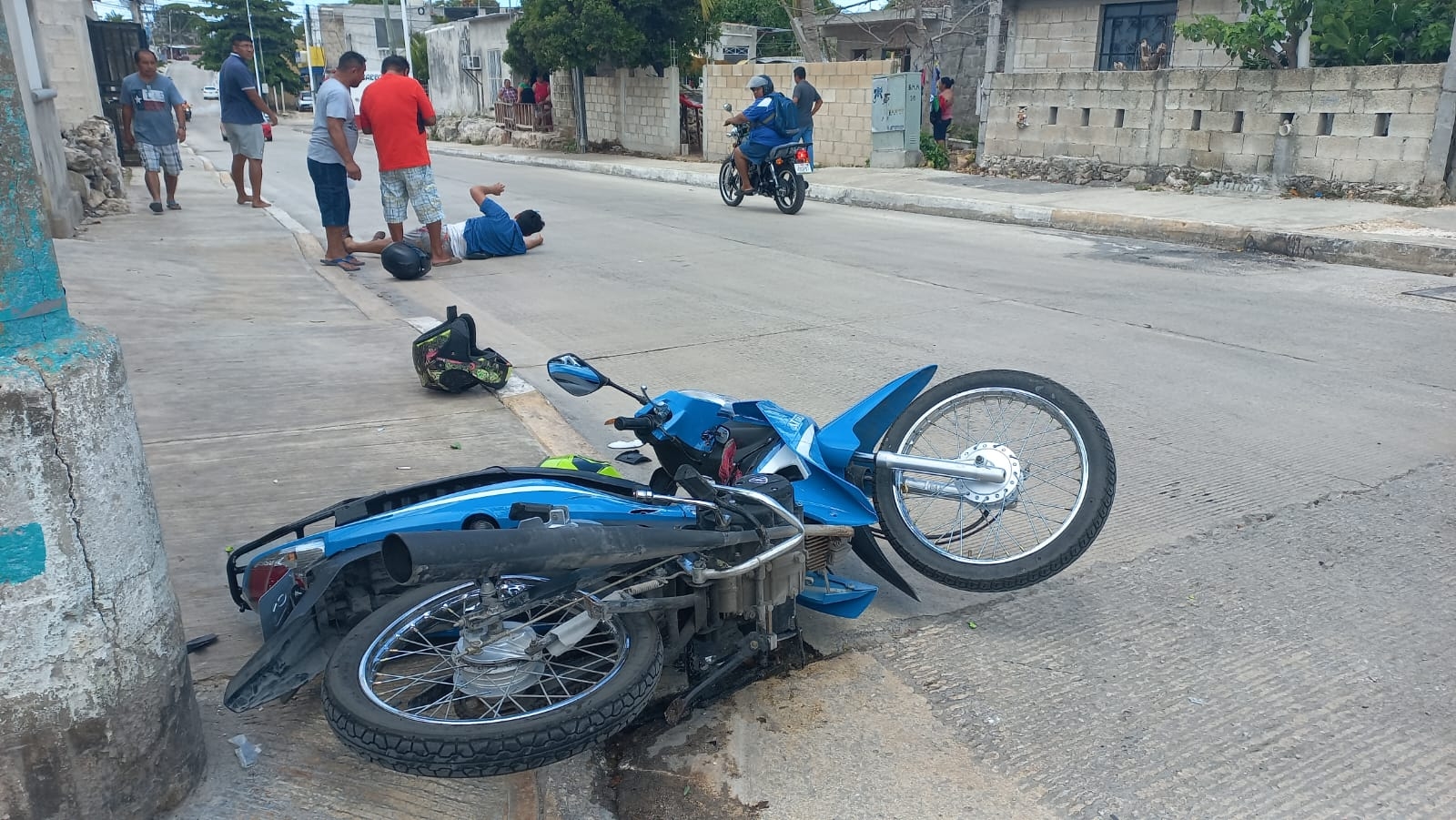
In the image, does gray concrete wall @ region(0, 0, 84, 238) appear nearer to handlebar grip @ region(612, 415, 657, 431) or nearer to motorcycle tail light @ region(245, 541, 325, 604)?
motorcycle tail light @ region(245, 541, 325, 604)

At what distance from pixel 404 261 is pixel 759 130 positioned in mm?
6754

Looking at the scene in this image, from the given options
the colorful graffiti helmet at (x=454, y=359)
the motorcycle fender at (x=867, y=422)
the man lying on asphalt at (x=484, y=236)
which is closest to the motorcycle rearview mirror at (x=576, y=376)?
the motorcycle fender at (x=867, y=422)

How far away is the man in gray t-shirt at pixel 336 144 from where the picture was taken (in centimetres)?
Result: 933

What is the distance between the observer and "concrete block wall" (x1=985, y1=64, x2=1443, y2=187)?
12.5 m

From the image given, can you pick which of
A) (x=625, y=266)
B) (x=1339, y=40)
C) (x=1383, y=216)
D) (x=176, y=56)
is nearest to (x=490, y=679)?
(x=625, y=266)

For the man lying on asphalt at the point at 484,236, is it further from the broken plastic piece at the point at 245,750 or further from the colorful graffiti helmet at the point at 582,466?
the broken plastic piece at the point at 245,750

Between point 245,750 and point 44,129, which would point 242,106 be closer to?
point 44,129

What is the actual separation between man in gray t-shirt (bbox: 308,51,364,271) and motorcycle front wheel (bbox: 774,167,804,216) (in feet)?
20.7

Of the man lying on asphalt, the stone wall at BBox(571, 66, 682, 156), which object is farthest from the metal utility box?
the man lying on asphalt

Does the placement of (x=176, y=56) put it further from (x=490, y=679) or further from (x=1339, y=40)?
(x=490, y=679)

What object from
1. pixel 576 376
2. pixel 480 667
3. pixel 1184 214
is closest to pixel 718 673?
pixel 480 667

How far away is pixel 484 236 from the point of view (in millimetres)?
10383

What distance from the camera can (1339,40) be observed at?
42.9 ft

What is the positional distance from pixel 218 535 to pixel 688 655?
2022mm
